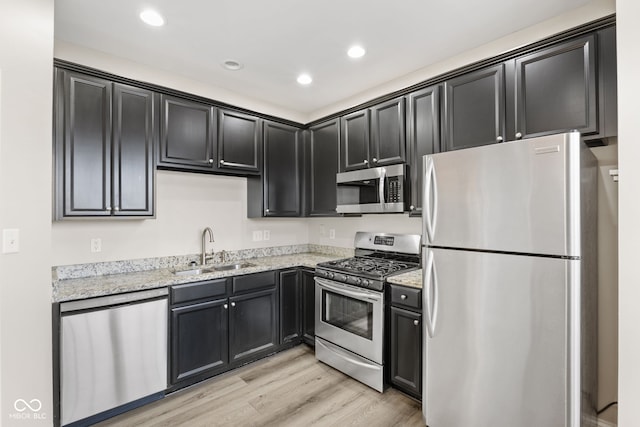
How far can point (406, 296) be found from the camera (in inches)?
90.6

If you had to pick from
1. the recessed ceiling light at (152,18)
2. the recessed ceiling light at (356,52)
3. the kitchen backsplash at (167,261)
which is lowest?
the kitchen backsplash at (167,261)

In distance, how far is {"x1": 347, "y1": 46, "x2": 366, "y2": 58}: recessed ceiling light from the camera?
2.43 meters

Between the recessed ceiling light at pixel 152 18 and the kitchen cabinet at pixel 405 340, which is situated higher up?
the recessed ceiling light at pixel 152 18

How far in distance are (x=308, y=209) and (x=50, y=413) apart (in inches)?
105

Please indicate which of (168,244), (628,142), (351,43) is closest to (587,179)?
(628,142)

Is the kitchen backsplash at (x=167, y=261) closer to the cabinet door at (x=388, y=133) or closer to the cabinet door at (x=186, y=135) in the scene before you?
the cabinet door at (x=186, y=135)

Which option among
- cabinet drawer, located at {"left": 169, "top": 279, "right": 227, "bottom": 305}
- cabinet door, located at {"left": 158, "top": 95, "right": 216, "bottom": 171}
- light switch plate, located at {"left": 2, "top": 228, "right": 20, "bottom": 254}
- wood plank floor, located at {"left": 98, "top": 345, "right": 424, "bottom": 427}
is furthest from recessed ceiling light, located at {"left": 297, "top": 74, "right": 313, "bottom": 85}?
wood plank floor, located at {"left": 98, "top": 345, "right": 424, "bottom": 427}

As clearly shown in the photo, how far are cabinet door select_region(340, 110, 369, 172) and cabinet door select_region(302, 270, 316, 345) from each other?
120 centimetres

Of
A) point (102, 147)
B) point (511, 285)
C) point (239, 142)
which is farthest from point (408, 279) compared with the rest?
point (102, 147)

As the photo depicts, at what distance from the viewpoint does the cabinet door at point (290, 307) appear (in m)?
3.15

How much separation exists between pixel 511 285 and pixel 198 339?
7.59ft

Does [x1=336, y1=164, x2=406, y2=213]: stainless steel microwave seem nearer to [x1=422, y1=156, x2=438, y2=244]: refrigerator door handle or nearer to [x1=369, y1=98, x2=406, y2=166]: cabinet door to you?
[x1=369, y1=98, x2=406, y2=166]: cabinet door

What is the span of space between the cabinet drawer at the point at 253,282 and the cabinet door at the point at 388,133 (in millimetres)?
1500

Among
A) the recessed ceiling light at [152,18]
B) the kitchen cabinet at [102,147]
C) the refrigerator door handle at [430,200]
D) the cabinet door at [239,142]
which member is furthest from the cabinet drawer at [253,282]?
the recessed ceiling light at [152,18]
